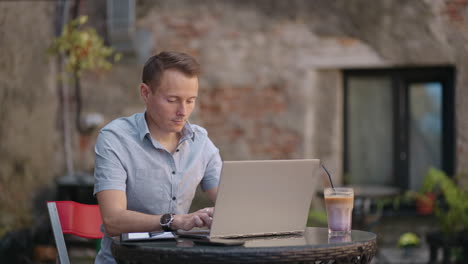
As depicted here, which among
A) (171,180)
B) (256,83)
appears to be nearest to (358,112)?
(256,83)

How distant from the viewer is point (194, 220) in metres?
2.13

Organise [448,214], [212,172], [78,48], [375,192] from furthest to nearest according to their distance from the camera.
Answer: [375,192]
[448,214]
[78,48]
[212,172]

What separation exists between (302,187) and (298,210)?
0.10 metres

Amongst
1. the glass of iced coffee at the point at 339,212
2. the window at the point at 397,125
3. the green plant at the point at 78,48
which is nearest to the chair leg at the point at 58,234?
the glass of iced coffee at the point at 339,212

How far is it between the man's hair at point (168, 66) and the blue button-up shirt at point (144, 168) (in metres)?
0.17

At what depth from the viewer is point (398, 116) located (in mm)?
7059

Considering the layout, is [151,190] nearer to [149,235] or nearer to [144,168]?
[144,168]

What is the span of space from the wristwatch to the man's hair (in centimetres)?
46

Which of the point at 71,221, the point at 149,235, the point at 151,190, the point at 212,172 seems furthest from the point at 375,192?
the point at 149,235

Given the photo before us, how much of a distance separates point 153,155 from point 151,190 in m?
0.12

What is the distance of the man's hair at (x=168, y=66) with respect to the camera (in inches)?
92.5

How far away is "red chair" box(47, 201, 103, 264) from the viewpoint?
8.15 ft

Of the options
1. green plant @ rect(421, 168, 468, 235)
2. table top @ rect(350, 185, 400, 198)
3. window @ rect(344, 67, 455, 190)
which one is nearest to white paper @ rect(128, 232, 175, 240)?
green plant @ rect(421, 168, 468, 235)

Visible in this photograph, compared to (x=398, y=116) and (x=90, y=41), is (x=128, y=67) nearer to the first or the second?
(x=90, y=41)
